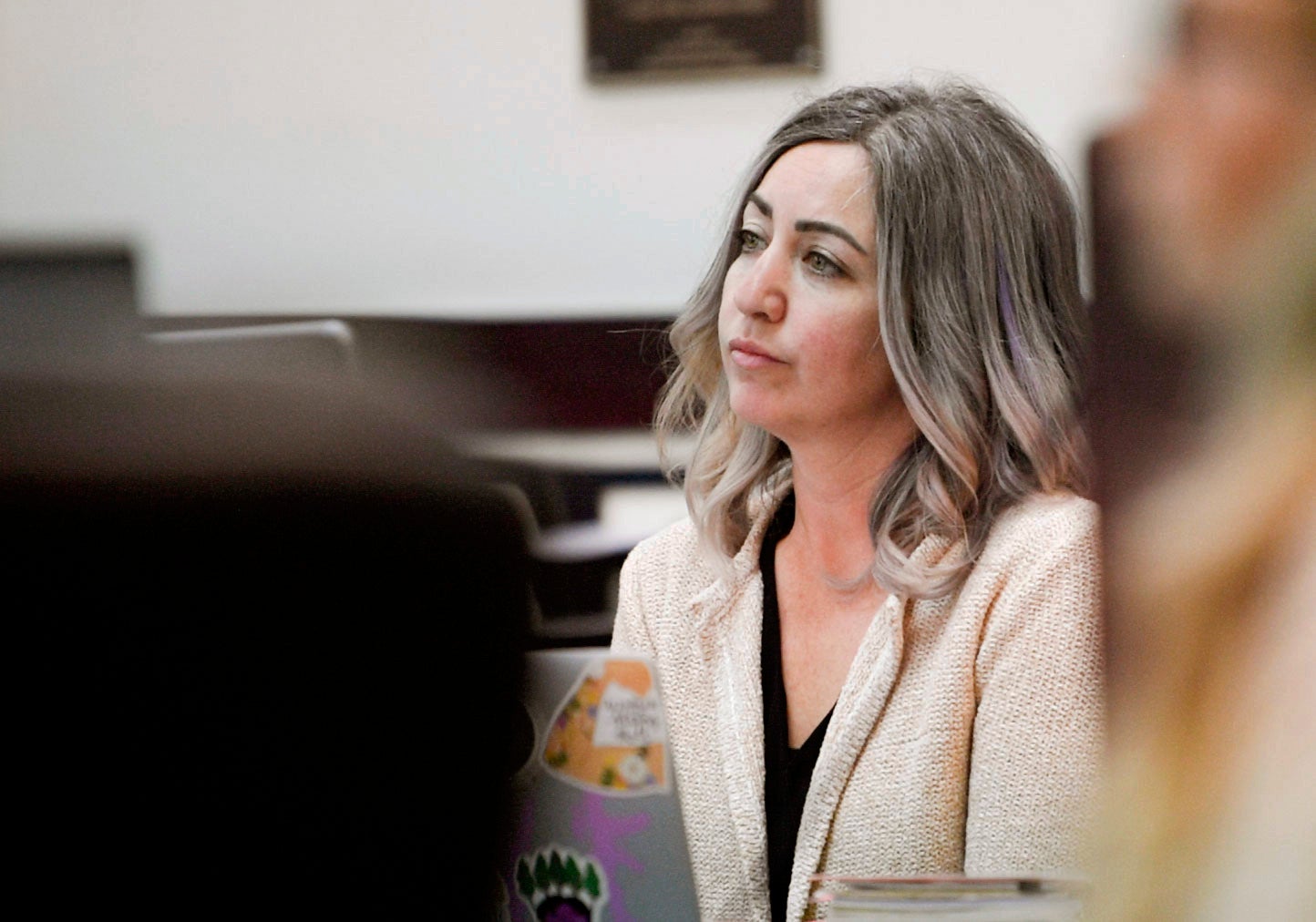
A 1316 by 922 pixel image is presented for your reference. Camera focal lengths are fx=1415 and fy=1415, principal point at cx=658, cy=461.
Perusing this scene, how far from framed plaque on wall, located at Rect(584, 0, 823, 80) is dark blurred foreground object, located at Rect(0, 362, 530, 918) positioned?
4.54 ft

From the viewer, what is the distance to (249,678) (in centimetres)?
48

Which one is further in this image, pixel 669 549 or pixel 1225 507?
pixel 669 549

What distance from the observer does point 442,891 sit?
0.52m

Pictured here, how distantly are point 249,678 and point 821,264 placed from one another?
0.96 metres

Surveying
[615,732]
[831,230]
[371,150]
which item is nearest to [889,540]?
[831,230]

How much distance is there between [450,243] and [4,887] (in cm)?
155

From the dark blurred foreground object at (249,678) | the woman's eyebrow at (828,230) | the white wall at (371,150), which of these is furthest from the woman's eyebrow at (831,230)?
the dark blurred foreground object at (249,678)

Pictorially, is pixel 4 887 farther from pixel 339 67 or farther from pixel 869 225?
pixel 339 67

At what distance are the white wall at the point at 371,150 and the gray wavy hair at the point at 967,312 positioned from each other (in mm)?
523

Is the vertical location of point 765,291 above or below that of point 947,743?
above

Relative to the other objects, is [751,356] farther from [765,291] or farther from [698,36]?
[698,36]

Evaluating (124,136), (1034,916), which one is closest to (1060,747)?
(1034,916)

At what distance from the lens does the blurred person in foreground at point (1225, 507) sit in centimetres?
27

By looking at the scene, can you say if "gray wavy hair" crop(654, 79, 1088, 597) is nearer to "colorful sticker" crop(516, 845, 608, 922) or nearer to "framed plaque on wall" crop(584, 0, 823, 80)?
"framed plaque on wall" crop(584, 0, 823, 80)
